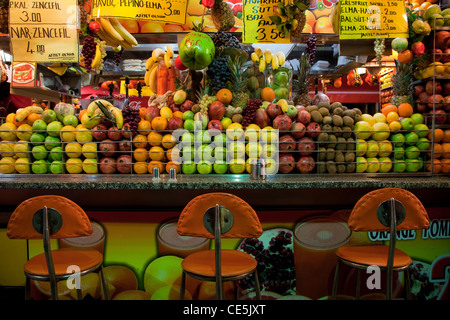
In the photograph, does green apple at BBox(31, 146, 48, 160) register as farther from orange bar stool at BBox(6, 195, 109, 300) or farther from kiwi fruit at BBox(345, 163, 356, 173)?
kiwi fruit at BBox(345, 163, 356, 173)

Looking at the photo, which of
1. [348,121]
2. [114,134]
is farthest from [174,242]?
[348,121]

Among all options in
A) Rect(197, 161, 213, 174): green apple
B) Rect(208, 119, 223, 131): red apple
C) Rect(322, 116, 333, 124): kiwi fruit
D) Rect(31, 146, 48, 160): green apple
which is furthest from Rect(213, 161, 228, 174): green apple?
Rect(31, 146, 48, 160): green apple

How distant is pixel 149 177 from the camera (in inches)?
90.6

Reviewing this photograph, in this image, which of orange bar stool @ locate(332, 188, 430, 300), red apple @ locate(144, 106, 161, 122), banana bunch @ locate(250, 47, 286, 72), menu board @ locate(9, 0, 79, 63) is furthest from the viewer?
banana bunch @ locate(250, 47, 286, 72)

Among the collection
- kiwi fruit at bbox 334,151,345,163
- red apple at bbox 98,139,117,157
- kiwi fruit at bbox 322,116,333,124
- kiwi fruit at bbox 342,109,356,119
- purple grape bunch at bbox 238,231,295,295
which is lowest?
purple grape bunch at bbox 238,231,295,295

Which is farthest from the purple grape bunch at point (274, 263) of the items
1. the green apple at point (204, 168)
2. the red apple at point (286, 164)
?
the green apple at point (204, 168)

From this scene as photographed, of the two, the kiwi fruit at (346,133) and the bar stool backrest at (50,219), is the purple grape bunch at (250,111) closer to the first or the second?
the kiwi fruit at (346,133)

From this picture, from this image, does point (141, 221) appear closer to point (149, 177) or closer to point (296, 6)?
point (149, 177)

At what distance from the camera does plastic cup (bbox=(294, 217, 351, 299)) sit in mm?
2295

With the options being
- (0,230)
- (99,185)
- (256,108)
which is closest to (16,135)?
(0,230)

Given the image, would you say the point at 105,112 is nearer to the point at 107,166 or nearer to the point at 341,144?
the point at 107,166

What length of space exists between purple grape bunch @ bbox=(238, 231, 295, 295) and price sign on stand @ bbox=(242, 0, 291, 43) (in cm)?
161

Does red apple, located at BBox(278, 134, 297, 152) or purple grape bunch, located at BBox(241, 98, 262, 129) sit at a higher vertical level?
purple grape bunch, located at BBox(241, 98, 262, 129)
